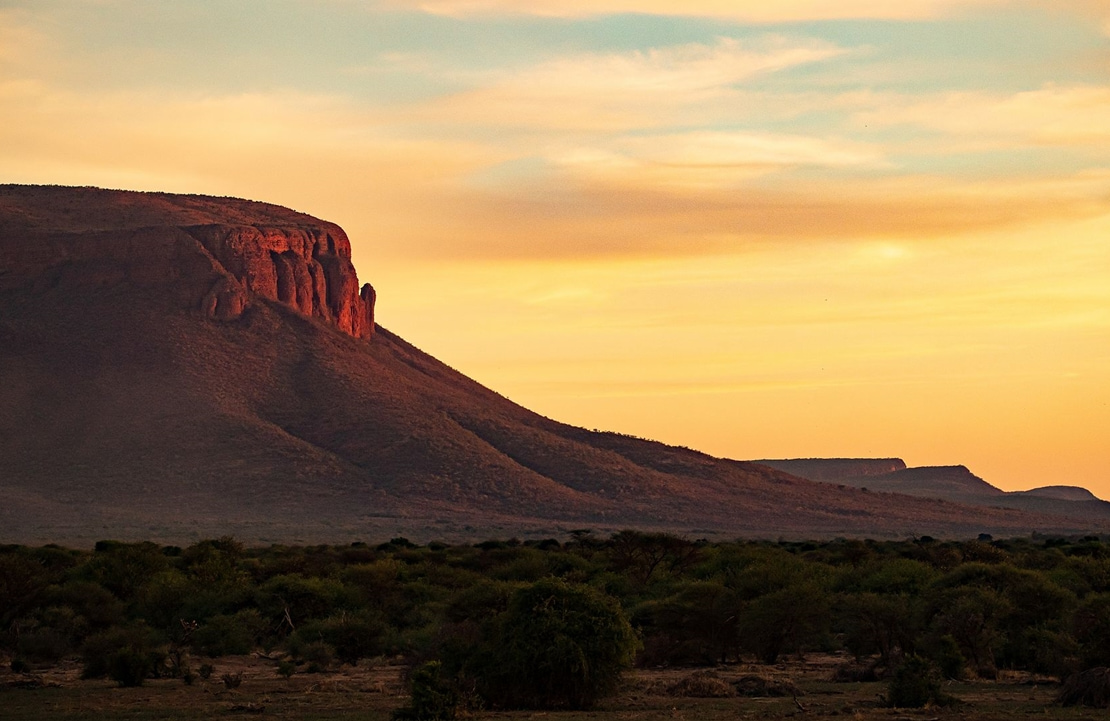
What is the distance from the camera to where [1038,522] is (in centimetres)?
15538

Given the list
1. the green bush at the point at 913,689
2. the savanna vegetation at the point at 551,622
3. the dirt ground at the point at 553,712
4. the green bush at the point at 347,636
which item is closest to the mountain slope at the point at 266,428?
the savanna vegetation at the point at 551,622

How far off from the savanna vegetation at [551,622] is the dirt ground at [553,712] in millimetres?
519

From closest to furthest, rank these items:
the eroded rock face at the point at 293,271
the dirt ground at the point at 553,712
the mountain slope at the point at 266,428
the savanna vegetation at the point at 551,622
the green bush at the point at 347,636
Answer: the dirt ground at the point at 553,712
the savanna vegetation at the point at 551,622
the green bush at the point at 347,636
the mountain slope at the point at 266,428
the eroded rock face at the point at 293,271

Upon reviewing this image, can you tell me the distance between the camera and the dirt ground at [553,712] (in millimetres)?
27344

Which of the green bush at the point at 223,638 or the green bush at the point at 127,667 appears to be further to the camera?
the green bush at the point at 223,638

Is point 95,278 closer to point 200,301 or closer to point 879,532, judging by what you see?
point 200,301

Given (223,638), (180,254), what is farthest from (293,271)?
(223,638)

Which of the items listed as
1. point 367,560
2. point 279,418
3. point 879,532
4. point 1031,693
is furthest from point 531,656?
point 279,418

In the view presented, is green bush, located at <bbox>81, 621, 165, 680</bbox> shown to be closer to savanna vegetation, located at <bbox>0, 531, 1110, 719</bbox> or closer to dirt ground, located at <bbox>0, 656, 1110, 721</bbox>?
savanna vegetation, located at <bbox>0, 531, 1110, 719</bbox>

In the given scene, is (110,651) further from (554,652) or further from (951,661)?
(951,661)

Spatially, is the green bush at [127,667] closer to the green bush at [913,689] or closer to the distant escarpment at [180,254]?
the green bush at [913,689]

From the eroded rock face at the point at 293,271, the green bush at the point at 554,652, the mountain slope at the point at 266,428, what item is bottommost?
the green bush at the point at 554,652

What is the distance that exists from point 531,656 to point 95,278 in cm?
13497

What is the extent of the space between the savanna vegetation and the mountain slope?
2536 inches
